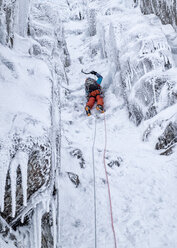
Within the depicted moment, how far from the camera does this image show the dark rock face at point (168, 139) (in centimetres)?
331

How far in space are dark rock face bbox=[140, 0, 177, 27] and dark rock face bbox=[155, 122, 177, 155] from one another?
4.59 m

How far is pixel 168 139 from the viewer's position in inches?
135

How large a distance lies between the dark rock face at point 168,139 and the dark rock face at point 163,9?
4.59m

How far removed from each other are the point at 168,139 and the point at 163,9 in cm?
554

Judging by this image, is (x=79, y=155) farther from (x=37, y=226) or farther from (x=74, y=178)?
(x=37, y=226)

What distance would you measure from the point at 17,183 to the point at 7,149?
35 cm

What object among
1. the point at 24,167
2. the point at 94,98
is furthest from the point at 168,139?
the point at 94,98

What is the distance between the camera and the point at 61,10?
53.8ft

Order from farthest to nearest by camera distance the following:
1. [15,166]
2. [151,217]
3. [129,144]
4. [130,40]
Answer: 1. [130,40]
2. [129,144]
3. [151,217]
4. [15,166]

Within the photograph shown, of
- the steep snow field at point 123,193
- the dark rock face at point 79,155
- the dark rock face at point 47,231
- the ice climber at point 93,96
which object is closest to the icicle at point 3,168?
the dark rock face at point 47,231

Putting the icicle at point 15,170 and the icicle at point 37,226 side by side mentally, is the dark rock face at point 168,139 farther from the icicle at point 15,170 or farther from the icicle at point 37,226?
the icicle at point 15,170

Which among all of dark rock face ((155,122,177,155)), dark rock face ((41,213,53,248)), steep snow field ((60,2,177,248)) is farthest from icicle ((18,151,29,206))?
dark rock face ((155,122,177,155))

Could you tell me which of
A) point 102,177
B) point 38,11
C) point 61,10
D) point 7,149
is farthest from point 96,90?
point 61,10

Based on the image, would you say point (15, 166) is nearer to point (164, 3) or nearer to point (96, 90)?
point (96, 90)
